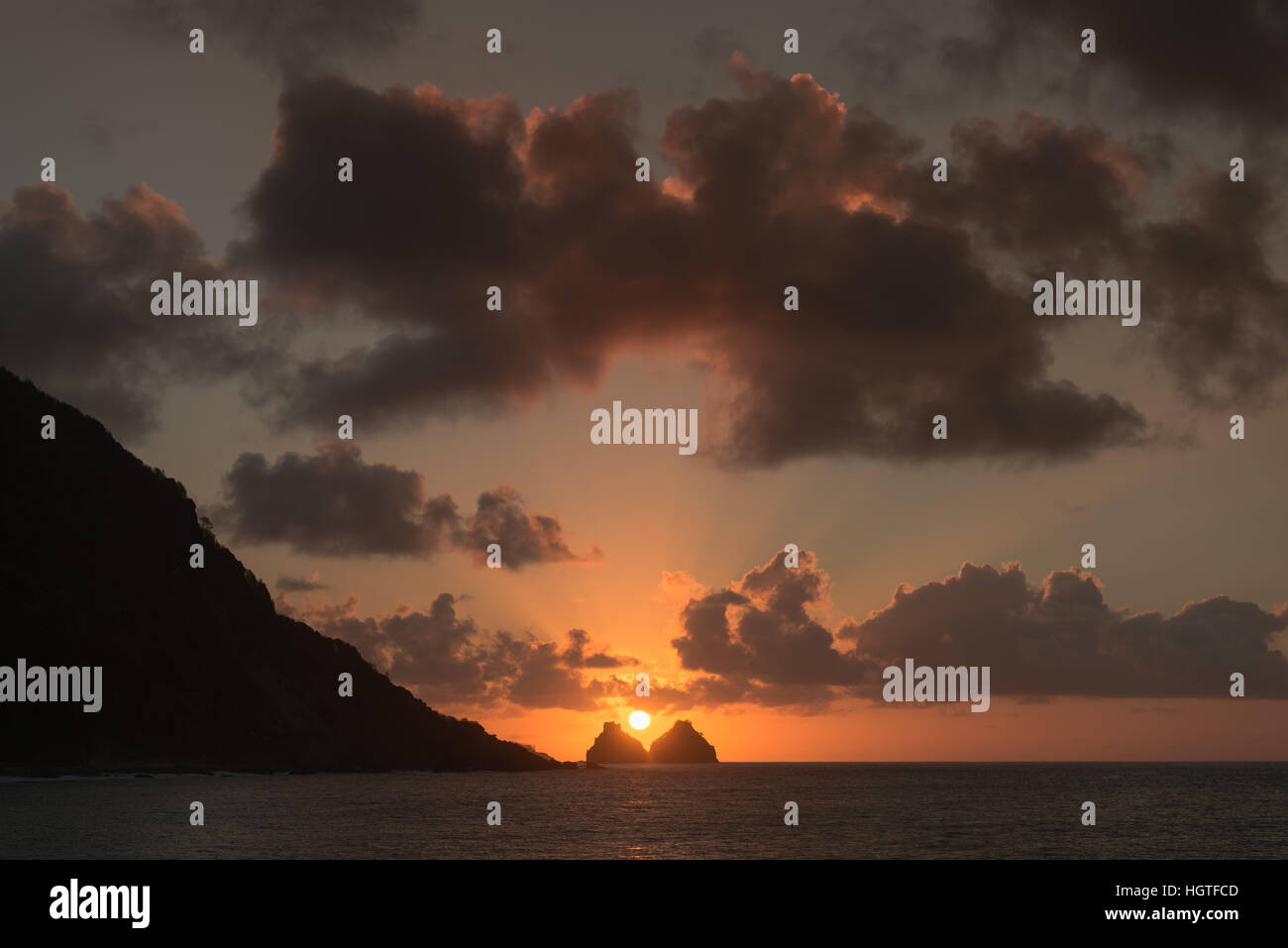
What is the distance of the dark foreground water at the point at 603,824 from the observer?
263 ft

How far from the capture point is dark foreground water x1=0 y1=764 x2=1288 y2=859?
8019cm

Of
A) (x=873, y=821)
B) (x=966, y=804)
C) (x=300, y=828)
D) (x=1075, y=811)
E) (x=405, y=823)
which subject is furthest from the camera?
(x=966, y=804)

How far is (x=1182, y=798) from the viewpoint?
167750 mm

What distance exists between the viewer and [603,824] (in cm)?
11081
